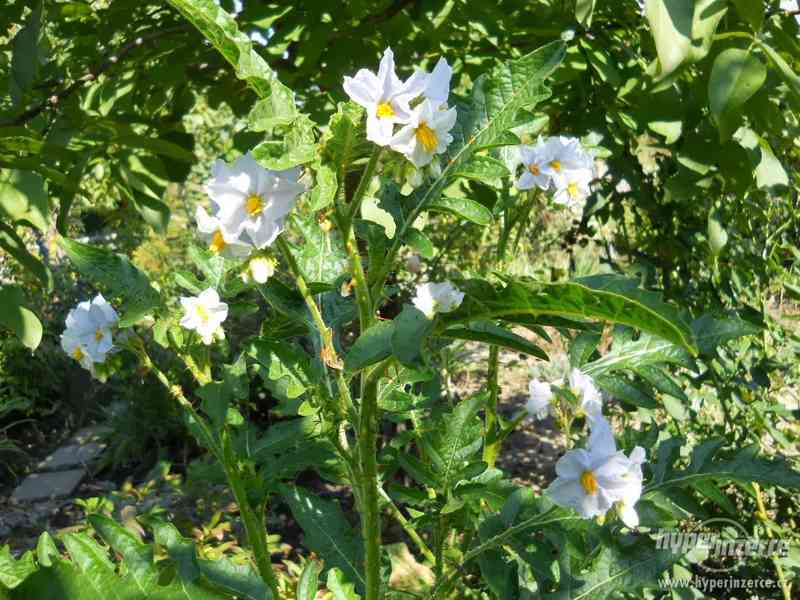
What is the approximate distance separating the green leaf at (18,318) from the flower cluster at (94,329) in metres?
0.04

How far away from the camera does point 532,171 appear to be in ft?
3.95

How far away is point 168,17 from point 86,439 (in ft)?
7.66

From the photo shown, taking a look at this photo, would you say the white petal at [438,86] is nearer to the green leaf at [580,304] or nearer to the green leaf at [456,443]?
the green leaf at [580,304]

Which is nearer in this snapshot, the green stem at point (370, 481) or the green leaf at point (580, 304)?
the green leaf at point (580, 304)

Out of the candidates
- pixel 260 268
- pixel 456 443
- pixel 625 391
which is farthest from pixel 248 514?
pixel 625 391

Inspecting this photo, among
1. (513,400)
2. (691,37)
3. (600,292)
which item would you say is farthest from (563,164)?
(513,400)

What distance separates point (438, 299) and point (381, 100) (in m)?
0.18

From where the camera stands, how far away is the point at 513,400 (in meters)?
3.58

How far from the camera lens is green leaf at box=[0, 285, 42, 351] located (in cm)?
106

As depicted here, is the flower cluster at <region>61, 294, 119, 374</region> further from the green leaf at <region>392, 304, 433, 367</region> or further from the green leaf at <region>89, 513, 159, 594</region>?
the green leaf at <region>392, 304, 433, 367</region>

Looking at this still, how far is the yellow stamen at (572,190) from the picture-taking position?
127cm

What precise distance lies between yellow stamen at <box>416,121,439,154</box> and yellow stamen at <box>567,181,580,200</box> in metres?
0.60

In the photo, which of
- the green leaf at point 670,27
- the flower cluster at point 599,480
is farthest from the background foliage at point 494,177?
the flower cluster at point 599,480

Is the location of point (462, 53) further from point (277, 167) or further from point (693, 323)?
point (277, 167)
